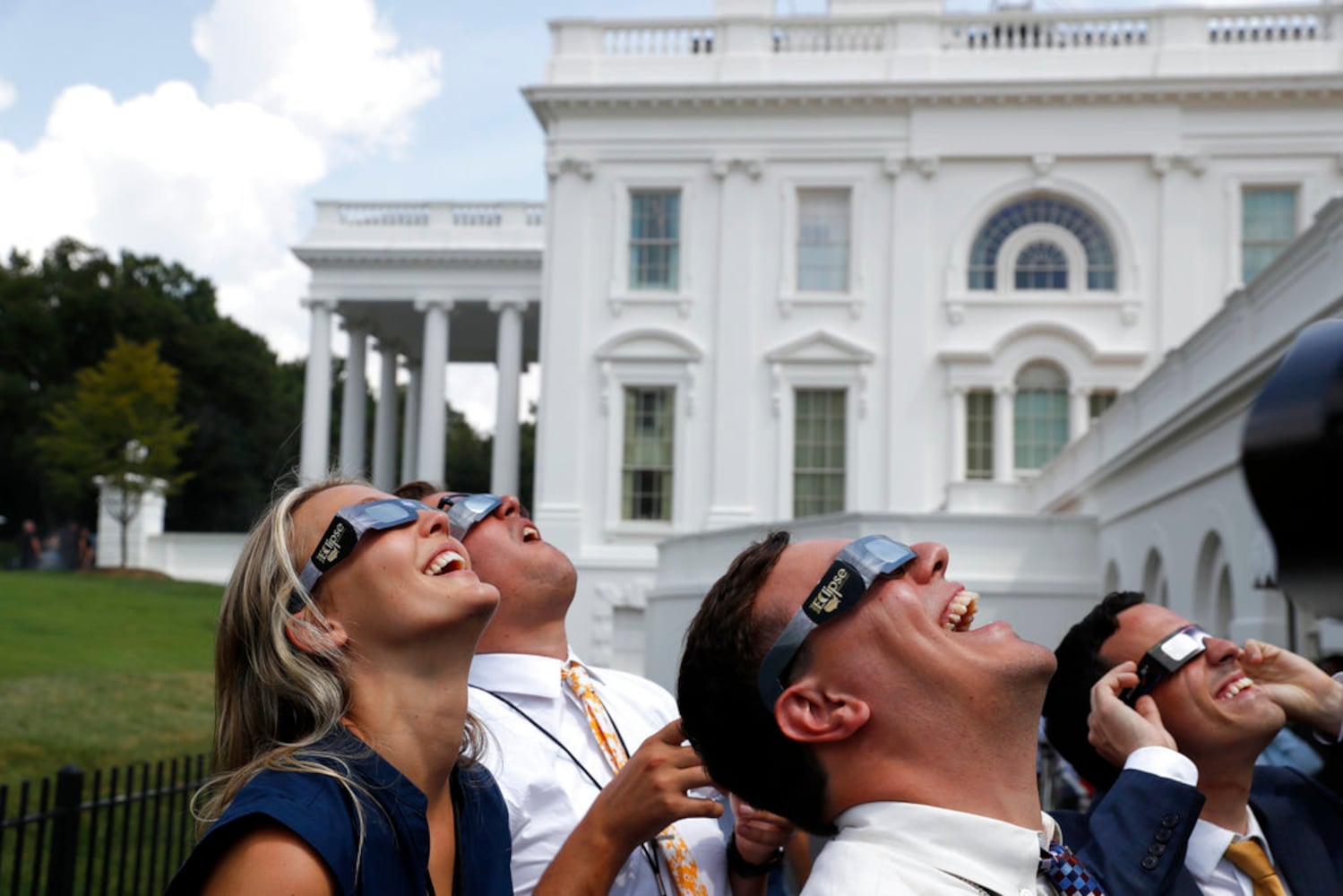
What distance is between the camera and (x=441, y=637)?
262 centimetres

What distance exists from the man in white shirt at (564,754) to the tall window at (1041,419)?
26325mm

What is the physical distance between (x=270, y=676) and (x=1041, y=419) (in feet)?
91.3

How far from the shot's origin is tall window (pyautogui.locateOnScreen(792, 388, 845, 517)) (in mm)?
29938

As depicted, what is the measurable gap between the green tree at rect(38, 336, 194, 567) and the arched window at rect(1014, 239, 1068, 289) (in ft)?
77.6

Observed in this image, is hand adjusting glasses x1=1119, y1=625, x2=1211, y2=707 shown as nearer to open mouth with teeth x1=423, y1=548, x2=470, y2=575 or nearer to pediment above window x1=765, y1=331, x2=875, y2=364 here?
open mouth with teeth x1=423, y1=548, x2=470, y2=575

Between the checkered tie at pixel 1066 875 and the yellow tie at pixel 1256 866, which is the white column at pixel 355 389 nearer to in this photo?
the yellow tie at pixel 1256 866

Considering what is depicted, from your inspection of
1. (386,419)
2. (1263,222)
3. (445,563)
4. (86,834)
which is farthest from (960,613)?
(386,419)

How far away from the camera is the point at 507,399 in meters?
35.8

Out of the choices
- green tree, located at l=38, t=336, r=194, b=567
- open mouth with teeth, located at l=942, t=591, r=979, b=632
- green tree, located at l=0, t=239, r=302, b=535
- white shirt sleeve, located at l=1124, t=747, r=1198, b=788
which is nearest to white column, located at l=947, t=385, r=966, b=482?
green tree, located at l=38, t=336, r=194, b=567

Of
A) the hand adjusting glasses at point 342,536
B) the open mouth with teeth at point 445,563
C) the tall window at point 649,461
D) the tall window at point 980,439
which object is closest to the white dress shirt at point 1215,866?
the open mouth with teeth at point 445,563

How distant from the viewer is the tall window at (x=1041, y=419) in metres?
28.9

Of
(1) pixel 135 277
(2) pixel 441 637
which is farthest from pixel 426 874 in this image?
(1) pixel 135 277

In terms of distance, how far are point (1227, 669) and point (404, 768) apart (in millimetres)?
1932

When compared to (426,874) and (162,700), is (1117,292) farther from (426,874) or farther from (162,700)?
(426,874)
